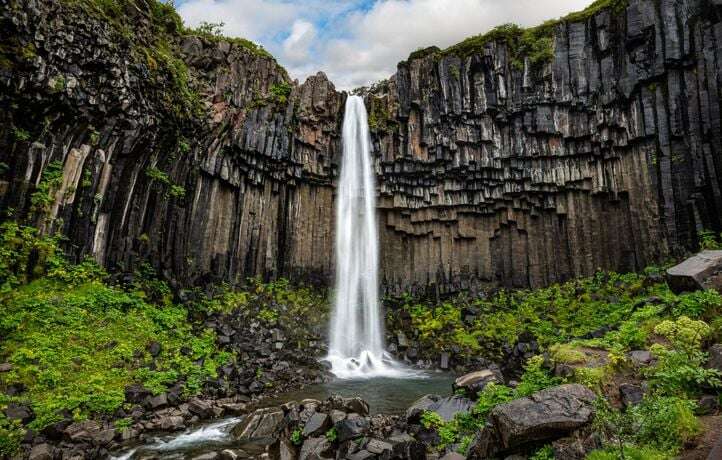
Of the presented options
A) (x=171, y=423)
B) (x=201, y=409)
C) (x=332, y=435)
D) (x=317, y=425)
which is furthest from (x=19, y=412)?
(x=332, y=435)

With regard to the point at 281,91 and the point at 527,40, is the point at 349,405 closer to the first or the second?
the point at 281,91

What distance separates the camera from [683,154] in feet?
66.8

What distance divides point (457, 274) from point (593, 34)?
16895 millimetres

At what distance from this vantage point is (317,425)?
9.60 metres

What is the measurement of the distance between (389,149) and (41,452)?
2326 cm

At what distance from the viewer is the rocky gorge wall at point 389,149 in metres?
16.0

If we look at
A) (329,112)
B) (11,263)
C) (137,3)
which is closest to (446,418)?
(11,263)

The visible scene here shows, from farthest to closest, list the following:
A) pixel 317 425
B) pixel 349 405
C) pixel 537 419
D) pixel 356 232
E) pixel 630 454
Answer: pixel 356 232 → pixel 349 405 → pixel 317 425 → pixel 537 419 → pixel 630 454

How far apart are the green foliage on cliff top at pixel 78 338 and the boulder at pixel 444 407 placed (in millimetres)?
7967

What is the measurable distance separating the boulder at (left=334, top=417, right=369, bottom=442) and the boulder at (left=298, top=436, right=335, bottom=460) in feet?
1.06

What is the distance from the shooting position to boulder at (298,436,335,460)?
874cm

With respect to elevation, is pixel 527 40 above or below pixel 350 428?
above

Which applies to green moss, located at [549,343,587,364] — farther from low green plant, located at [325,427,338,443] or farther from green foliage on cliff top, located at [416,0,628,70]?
green foliage on cliff top, located at [416,0,628,70]

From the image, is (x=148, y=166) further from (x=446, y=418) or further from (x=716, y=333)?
(x=716, y=333)
